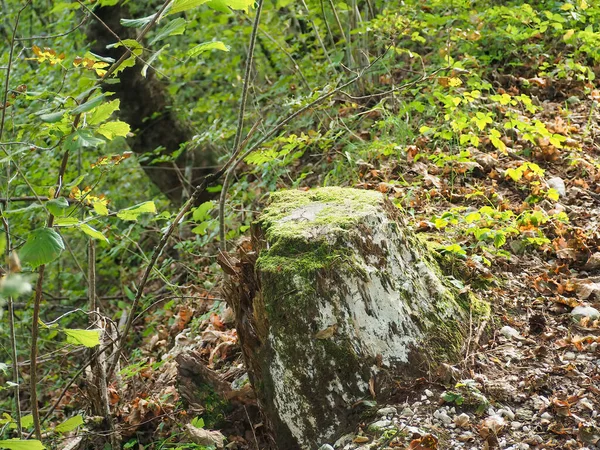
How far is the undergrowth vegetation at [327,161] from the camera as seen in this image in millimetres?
3492

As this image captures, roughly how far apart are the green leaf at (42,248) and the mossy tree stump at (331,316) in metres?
1.21

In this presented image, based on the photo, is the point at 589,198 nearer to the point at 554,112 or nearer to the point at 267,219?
the point at 554,112

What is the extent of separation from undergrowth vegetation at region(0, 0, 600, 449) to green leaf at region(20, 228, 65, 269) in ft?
0.53

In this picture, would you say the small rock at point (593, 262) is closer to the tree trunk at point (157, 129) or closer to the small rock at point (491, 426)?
the small rock at point (491, 426)

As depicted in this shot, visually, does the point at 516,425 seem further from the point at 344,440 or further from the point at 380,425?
the point at 344,440

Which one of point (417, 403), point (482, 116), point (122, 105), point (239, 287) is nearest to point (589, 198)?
point (482, 116)

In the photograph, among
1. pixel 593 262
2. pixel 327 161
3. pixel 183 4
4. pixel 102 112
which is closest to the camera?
pixel 183 4

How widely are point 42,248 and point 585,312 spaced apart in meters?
2.70

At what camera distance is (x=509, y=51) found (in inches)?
238

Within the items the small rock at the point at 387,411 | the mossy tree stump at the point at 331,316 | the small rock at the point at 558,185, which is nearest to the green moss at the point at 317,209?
the mossy tree stump at the point at 331,316

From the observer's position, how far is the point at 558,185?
4457mm

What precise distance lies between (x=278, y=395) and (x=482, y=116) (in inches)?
103

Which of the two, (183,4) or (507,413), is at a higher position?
(183,4)

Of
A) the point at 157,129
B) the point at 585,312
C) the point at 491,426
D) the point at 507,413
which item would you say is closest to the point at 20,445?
the point at 491,426
